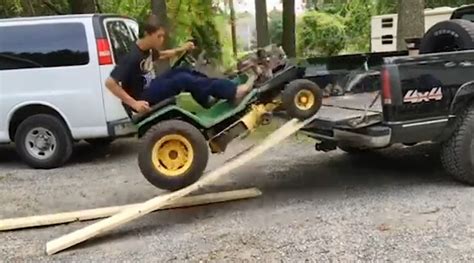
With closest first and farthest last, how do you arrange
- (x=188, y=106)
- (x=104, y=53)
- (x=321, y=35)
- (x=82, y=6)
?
(x=188, y=106) < (x=104, y=53) < (x=82, y=6) < (x=321, y=35)

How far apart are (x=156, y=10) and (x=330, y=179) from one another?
581 cm

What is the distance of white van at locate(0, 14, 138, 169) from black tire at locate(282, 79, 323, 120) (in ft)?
10.1

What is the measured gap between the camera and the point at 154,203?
5.46m

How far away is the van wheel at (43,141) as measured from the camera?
28.0ft

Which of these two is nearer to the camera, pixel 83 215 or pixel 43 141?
pixel 83 215

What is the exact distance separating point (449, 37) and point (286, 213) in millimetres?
2781

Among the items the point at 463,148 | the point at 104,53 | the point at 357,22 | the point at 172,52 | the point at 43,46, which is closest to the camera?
the point at 463,148

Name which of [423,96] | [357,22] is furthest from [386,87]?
[357,22]

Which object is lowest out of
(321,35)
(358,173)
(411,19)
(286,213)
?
(321,35)

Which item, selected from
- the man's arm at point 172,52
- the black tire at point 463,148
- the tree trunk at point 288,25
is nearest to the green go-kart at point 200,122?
the man's arm at point 172,52

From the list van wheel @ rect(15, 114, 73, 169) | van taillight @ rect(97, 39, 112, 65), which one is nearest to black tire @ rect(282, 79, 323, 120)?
van taillight @ rect(97, 39, 112, 65)

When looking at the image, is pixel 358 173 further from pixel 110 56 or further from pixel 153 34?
pixel 110 56

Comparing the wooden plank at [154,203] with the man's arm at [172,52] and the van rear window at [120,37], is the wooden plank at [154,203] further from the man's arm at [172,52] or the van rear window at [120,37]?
the van rear window at [120,37]

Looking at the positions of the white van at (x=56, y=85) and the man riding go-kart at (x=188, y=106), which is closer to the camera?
the man riding go-kart at (x=188, y=106)
